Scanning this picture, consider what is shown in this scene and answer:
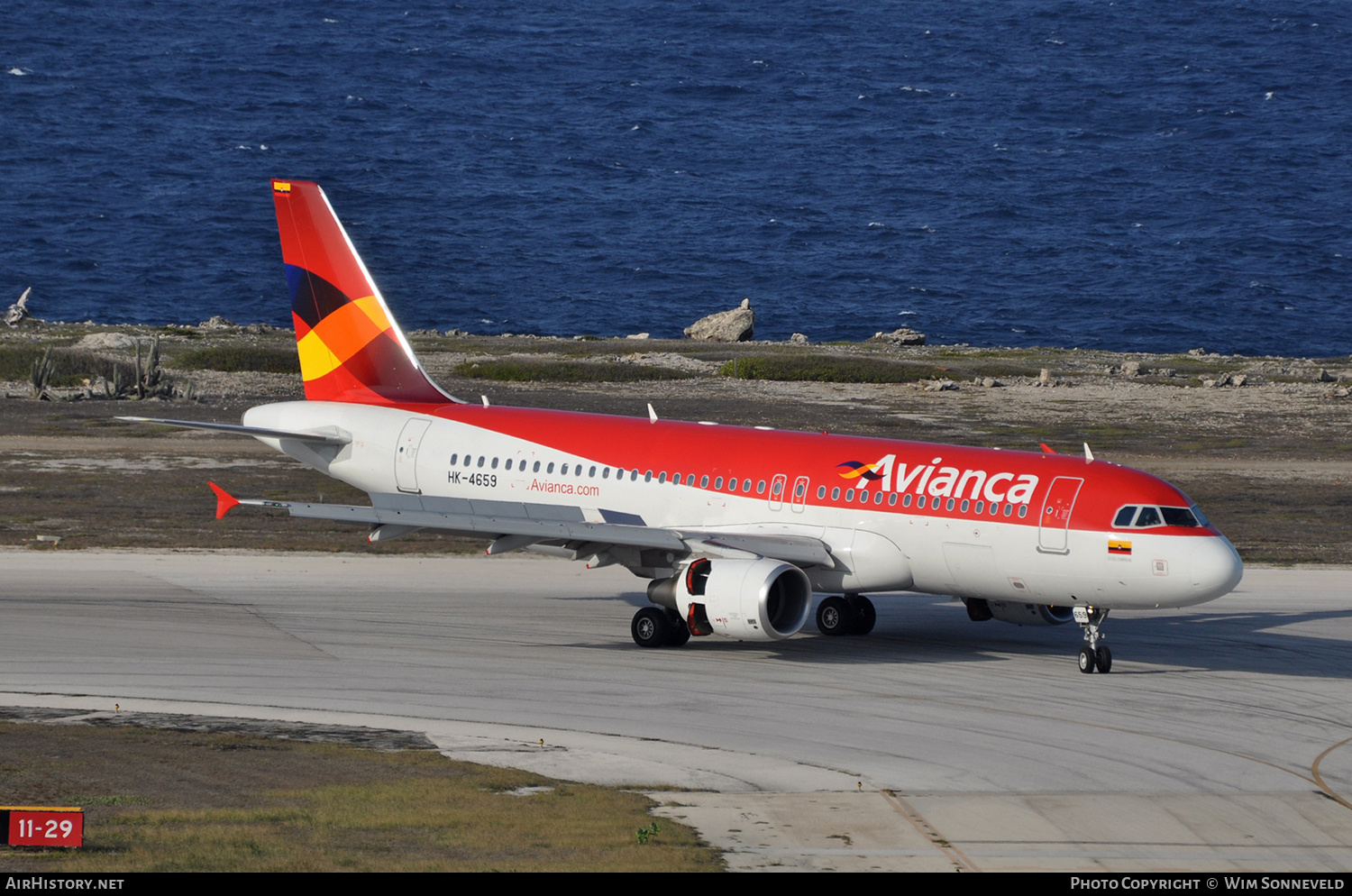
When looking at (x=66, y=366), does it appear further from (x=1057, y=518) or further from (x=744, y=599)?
(x=1057, y=518)

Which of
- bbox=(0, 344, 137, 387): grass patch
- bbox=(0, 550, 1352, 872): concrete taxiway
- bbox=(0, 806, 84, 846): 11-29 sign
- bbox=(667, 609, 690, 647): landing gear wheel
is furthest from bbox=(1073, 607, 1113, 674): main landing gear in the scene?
bbox=(0, 344, 137, 387): grass patch

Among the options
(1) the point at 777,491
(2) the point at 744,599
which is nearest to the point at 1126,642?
(1) the point at 777,491

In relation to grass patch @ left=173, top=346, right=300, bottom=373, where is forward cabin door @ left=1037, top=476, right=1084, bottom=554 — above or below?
below

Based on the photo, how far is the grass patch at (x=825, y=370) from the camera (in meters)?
90.8

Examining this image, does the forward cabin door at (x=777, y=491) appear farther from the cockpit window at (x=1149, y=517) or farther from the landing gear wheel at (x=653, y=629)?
the cockpit window at (x=1149, y=517)

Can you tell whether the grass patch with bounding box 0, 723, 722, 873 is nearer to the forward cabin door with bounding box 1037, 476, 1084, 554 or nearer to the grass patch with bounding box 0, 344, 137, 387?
the forward cabin door with bounding box 1037, 476, 1084, 554

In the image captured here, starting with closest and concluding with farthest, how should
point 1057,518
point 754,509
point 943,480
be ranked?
point 1057,518 → point 943,480 → point 754,509

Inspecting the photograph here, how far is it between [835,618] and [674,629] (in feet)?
14.5

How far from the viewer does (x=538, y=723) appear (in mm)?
25078

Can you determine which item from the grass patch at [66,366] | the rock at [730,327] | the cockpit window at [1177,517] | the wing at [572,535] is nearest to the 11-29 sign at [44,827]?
the wing at [572,535]

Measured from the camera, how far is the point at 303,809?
1867 centimetres

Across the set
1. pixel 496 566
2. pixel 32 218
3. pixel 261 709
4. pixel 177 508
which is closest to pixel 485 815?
pixel 261 709

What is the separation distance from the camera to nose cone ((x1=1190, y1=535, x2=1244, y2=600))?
2816 cm

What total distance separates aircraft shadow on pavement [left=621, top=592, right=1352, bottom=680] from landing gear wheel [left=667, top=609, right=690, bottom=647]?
2.04 ft
